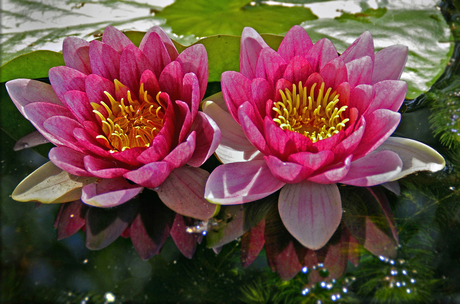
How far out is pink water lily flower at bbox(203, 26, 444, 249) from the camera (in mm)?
795

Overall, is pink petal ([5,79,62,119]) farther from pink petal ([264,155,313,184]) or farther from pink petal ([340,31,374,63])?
pink petal ([340,31,374,63])

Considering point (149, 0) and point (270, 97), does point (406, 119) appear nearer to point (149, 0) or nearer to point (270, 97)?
point (270, 97)

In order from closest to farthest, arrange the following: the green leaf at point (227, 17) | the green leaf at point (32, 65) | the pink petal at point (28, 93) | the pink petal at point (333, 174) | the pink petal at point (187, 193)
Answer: the pink petal at point (333, 174)
the pink petal at point (187, 193)
the pink petal at point (28, 93)
the green leaf at point (32, 65)
the green leaf at point (227, 17)

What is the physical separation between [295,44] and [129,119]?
57 cm

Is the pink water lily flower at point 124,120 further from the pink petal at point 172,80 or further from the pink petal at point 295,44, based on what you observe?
the pink petal at point 295,44

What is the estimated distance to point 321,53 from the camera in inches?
36.9

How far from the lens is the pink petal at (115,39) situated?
97 cm

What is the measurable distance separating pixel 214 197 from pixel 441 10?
5.16 ft

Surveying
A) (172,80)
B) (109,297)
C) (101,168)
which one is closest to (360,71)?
(172,80)

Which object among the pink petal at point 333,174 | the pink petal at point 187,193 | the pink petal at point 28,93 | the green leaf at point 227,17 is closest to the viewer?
Answer: the pink petal at point 333,174

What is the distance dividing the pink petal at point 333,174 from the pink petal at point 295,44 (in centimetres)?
38

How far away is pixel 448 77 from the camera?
1.28 meters

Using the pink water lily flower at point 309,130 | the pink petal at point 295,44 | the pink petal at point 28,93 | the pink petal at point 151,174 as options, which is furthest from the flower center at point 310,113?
the pink petal at point 28,93

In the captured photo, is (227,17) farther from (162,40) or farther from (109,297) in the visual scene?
(109,297)
